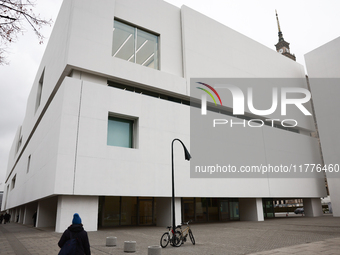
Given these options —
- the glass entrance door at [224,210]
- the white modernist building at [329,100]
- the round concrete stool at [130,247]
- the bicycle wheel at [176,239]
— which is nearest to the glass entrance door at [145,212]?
the glass entrance door at [224,210]

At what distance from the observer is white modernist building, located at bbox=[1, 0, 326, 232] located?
17000 millimetres

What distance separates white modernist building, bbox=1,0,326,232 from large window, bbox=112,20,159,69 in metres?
0.08

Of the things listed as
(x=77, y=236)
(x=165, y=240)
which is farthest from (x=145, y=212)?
(x=77, y=236)

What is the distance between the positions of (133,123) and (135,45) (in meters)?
6.58

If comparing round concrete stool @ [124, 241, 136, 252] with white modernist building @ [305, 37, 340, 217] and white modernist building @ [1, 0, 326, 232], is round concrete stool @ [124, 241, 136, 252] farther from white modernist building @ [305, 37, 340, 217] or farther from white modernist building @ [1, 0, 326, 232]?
white modernist building @ [305, 37, 340, 217]

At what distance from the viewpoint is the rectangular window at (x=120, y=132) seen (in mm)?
18781

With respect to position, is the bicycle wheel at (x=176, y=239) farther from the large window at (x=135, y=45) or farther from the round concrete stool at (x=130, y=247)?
the large window at (x=135, y=45)

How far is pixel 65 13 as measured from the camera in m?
21.3

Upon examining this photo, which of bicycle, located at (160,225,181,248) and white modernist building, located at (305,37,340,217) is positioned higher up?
white modernist building, located at (305,37,340,217)

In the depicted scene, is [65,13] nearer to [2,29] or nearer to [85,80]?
[85,80]

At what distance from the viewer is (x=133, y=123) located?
20.0m

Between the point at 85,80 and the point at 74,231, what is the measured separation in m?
15.3

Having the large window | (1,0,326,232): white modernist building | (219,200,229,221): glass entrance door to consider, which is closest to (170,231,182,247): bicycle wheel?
(1,0,326,232): white modernist building

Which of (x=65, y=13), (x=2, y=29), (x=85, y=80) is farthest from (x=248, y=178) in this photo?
(x=2, y=29)
